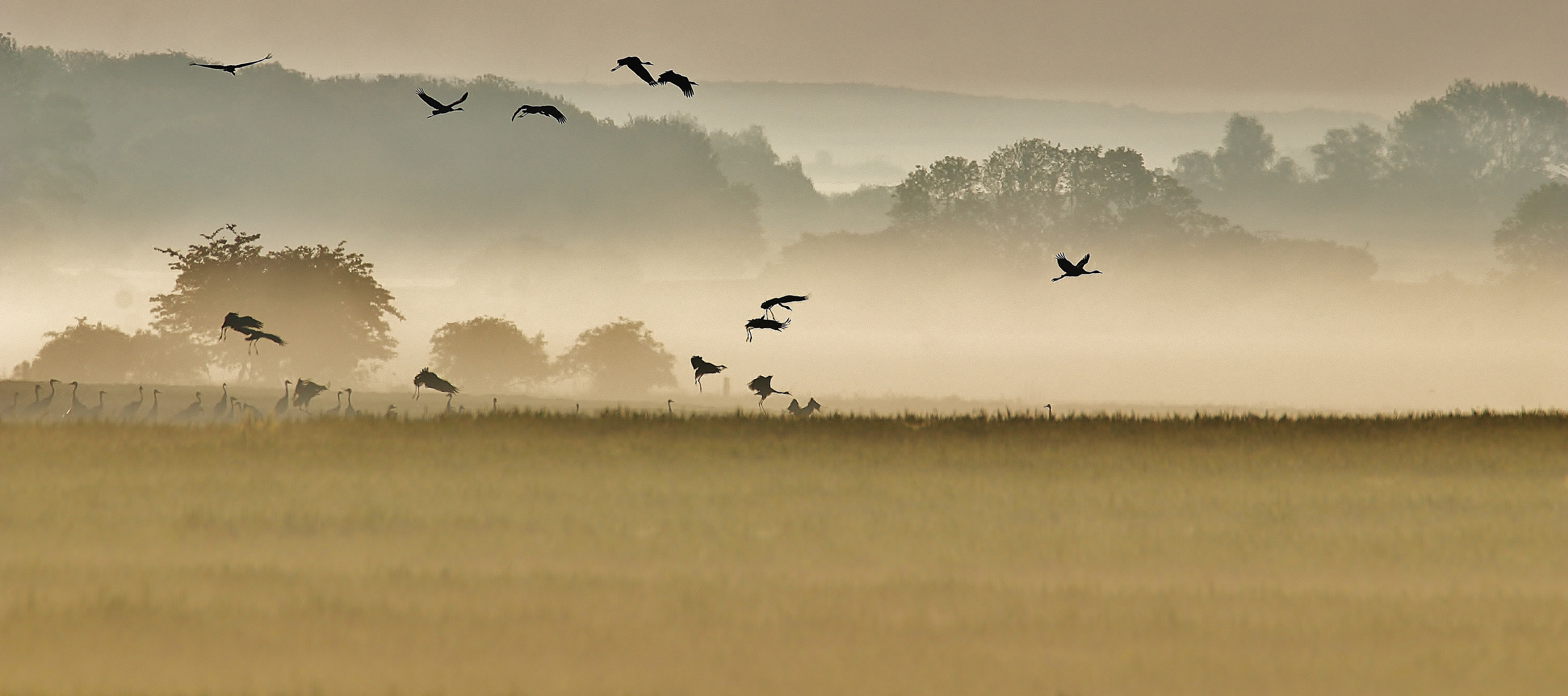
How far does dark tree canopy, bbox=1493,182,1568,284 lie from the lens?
87938mm

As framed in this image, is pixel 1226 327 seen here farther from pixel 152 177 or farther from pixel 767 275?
pixel 152 177

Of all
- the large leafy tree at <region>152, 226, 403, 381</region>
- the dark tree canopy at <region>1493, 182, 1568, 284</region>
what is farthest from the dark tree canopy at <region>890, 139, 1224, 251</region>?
the large leafy tree at <region>152, 226, 403, 381</region>

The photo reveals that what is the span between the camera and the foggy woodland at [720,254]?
69250 mm

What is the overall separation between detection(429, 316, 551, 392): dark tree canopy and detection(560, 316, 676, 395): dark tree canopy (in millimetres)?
1732

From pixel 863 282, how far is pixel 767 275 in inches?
454

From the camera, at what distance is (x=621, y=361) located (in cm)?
6912

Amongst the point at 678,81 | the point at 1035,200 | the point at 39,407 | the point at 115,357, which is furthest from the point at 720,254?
the point at 678,81

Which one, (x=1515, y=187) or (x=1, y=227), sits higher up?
(x=1515, y=187)

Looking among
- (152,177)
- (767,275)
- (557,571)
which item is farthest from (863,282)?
(557,571)

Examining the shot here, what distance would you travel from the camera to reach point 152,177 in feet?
397

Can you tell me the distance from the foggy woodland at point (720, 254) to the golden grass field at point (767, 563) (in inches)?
1267

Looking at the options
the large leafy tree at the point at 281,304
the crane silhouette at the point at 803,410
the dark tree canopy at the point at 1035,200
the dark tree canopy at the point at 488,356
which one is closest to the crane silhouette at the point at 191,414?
the crane silhouette at the point at 803,410

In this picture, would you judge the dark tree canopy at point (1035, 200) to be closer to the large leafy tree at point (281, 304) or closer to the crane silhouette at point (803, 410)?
the large leafy tree at point (281, 304)

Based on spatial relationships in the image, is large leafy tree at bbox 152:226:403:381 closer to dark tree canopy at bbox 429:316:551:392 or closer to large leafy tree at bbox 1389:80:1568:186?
dark tree canopy at bbox 429:316:551:392
